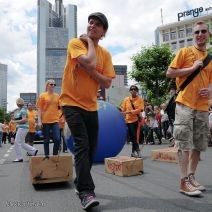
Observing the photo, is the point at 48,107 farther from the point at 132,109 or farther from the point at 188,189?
the point at 188,189

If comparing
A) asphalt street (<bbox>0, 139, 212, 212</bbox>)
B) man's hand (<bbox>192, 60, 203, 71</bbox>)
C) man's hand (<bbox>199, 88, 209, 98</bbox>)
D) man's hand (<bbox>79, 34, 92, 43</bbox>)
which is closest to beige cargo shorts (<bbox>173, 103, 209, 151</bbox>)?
man's hand (<bbox>199, 88, 209, 98</bbox>)

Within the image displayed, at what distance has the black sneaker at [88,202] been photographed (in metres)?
3.98

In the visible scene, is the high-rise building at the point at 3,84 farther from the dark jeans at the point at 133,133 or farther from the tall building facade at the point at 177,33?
the dark jeans at the point at 133,133

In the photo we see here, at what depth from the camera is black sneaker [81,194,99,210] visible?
3977mm

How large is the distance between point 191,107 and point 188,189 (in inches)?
40.3

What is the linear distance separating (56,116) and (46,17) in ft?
527

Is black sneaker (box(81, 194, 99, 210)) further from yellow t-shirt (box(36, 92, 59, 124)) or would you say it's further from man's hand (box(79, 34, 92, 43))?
yellow t-shirt (box(36, 92, 59, 124))

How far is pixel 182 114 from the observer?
5.00 metres

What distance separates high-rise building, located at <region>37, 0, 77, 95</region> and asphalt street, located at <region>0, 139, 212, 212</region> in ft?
484

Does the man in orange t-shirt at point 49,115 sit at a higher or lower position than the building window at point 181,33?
lower

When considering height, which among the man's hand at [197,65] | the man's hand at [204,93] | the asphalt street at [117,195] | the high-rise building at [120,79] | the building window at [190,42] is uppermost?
the building window at [190,42]

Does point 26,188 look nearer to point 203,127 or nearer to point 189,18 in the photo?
point 203,127

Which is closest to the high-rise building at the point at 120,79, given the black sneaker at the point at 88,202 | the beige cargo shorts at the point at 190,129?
the beige cargo shorts at the point at 190,129

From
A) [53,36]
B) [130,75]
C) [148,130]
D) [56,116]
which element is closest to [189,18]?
[53,36]
